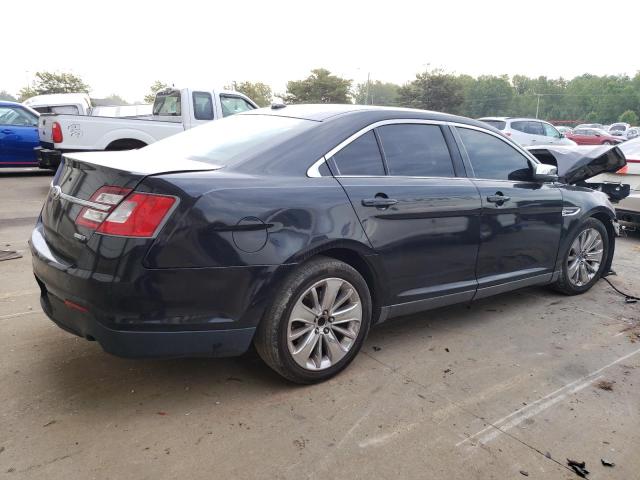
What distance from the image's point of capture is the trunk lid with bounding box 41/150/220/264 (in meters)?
2.59

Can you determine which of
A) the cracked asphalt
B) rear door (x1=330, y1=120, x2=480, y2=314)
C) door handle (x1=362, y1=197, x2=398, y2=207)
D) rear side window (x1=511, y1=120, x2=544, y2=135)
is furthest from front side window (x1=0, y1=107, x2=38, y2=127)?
rear side window (x1=511, y1=120, x2=544, y2=135)

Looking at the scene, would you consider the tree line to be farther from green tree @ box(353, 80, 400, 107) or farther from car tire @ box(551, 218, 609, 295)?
car tire @ box(551, 218, 609, 295)

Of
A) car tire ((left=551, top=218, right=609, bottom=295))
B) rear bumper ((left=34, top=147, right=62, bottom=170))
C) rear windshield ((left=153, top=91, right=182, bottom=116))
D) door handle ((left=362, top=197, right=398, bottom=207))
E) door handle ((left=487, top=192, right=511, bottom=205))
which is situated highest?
rear windshield ((left=153, top=91, right=182, bottom=116))

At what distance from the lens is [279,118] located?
3545mm

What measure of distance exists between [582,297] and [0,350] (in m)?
4.73

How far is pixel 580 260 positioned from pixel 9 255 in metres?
5.59

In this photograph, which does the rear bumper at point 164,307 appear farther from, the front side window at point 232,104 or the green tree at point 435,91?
the green tree at point 435,91

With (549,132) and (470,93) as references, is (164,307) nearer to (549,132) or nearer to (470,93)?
(549,132)

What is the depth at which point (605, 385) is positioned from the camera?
3201 mm

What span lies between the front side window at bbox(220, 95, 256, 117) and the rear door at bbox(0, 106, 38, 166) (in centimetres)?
436

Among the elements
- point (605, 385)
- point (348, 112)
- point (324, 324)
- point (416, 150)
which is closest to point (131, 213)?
point (324, 324)

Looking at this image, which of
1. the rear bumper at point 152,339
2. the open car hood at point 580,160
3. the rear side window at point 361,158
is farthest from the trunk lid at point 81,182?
the open car hood at point 580,160

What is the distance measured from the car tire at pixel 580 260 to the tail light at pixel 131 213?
11.8 feet

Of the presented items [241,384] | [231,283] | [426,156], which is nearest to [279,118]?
[426,156]
